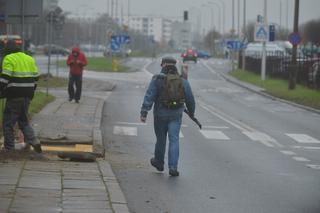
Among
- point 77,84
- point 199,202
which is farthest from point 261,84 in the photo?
point 199,202

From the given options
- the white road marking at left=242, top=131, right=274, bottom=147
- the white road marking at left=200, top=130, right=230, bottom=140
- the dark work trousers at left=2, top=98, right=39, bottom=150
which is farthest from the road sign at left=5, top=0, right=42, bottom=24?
the white road marking at left=242, top=131, right=274, bottom=147

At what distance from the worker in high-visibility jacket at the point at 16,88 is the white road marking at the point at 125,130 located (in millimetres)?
5848

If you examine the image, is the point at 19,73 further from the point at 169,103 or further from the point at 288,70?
the point at 288,70

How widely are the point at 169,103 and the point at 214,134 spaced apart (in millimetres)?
7033

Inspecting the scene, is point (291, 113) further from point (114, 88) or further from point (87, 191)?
point (87, 191)

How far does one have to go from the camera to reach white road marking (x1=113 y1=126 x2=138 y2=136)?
61.6 ft

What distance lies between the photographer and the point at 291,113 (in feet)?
90.4

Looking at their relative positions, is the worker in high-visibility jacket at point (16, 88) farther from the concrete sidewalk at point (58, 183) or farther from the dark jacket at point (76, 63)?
the dark jacket at point (76, 63)

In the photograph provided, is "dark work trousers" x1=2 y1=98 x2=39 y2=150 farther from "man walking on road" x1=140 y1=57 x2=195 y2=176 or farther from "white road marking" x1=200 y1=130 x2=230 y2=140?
"white road marking" x1=200 y1=130 x2=230 y2=140

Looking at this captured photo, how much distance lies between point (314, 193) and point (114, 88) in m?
28.6

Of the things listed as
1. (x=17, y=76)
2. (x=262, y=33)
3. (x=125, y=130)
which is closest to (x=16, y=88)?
(x=17, y=76)

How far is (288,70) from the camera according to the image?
46.8 m

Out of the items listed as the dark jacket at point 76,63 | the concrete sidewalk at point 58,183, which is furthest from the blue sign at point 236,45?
the concrete sidewalk at point 58,183

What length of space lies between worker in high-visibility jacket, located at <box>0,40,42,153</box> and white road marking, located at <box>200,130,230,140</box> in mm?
6179
